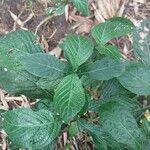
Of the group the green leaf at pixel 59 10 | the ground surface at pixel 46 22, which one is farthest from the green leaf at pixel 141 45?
the ground surface at pixel 46 22

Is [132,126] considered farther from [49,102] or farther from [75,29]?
[75,29]

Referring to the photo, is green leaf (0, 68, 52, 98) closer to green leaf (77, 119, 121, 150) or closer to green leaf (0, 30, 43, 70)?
green leaf (0, 30, 43, 70)

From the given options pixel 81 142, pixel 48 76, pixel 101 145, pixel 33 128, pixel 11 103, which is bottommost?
pixel 81 142

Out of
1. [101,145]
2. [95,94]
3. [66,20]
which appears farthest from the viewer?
[66,20]

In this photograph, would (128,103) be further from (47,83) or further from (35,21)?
(35,21)

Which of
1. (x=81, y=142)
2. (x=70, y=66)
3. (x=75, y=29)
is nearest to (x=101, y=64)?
(x=70, y=66)

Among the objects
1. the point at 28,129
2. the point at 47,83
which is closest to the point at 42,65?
the point at 47,83
